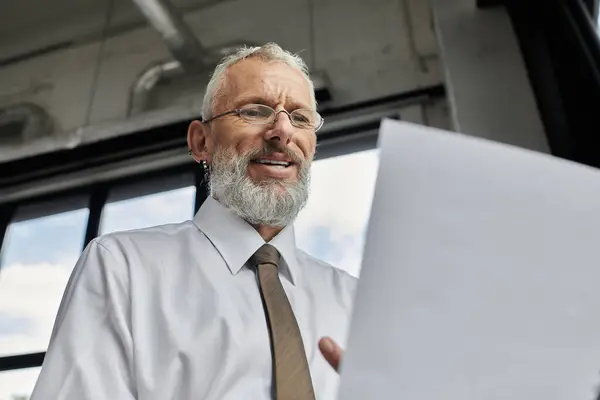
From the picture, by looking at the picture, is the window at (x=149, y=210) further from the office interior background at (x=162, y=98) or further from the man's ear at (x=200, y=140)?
the man's ear at (x=200, y=140)

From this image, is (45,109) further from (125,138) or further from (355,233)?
(355,233)

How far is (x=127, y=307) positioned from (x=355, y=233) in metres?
1.05

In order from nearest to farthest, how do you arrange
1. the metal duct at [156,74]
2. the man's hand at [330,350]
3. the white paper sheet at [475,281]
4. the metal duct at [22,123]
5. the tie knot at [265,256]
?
1. the white paper sheet at [475,281]
2. the man's hand at [330,350]
3. the tie knot at [265,256]
4. the metal duct at [156,74]
5. the metal duct at [22,123]

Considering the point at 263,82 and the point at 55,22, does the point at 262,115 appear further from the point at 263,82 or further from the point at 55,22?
the point at 55,22

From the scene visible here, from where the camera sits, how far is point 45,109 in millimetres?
2387

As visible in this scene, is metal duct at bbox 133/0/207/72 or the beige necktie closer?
the beige necktie

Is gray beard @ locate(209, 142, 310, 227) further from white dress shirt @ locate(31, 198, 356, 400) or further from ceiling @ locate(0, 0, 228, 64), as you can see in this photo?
ceiling @ locate(0, 0, 228, 64)

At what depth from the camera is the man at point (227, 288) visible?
661mm

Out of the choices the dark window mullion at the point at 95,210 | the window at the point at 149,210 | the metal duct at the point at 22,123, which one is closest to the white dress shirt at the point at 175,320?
the window at the point at 149,210

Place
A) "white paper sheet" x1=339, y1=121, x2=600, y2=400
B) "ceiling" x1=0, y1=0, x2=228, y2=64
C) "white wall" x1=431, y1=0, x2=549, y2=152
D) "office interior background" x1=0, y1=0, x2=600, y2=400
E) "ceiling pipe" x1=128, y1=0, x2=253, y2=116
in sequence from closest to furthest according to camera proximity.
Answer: "white paper sheet" x1=339, y1=121, x2=600, y2=400 < "white wall" x1=431, y1=0, x2=549, y2=152 < "office interior background" x1=0, y1=0, x2=600, y2=400 < "ceiling pipe" x1=128, y1=0, x2=253, y2=116 < "ceiling" x1=0, y1=0, x2=228, y2=64

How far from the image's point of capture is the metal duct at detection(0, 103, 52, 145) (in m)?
2.30

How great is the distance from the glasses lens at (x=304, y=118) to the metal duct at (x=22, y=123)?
5.79 ft

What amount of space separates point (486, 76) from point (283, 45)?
102 centimetres

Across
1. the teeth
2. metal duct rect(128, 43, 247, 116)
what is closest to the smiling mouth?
the teeth
